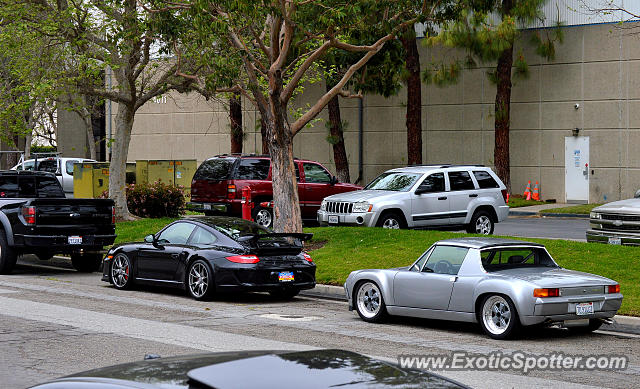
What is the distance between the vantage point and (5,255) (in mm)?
18016

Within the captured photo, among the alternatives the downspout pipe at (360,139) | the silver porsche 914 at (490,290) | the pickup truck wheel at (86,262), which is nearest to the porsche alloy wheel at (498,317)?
the silver porsche 914 at (490,290)

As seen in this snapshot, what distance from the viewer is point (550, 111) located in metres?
35.5

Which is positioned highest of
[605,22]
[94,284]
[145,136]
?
[605,22]

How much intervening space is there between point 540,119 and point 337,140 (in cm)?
870

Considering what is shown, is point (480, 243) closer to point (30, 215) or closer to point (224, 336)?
point (224, 336)

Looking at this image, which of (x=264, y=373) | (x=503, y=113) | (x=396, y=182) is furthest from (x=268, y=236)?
(x=503, y=113)

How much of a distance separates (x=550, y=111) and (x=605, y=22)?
3.94m

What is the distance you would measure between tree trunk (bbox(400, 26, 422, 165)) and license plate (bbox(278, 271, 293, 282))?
22.5 meters

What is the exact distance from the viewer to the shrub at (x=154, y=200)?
89.0ft

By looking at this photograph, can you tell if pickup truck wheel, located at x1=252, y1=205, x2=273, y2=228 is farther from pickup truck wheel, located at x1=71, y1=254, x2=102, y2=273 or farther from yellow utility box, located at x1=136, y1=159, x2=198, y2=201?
yellow utility box, located at x1=136, y1=159, x2=198, y2=201

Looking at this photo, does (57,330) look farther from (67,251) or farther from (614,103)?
(614,103)

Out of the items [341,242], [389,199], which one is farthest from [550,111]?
[341,242]

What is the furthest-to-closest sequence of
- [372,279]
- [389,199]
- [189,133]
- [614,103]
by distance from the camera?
[189,133] → [614,103] → [389,199] → [372,279]

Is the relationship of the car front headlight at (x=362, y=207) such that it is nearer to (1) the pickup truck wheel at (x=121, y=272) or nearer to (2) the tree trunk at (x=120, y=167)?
(1) the pickup truck wheel at (x=121, y=272)
